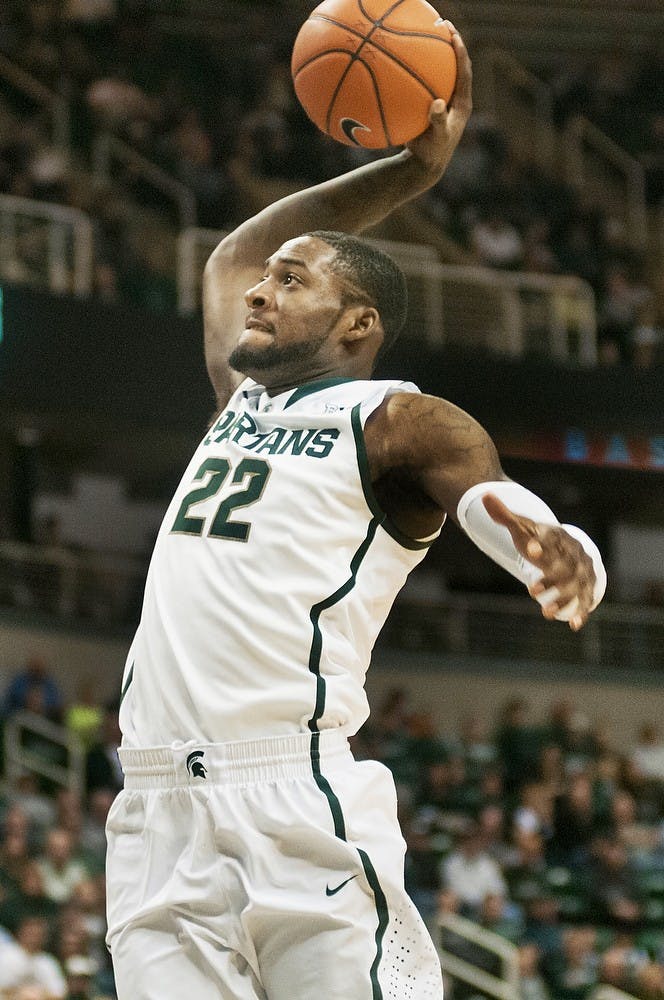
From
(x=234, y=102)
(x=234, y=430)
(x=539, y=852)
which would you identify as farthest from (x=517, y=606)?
(x=234, y=430)

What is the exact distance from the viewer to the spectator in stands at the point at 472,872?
1119 centimetres

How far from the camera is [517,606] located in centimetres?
1648

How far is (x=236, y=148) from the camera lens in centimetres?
1562

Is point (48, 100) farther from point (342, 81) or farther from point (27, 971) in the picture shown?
point (342, 81)

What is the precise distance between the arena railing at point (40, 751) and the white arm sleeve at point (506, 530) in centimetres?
899

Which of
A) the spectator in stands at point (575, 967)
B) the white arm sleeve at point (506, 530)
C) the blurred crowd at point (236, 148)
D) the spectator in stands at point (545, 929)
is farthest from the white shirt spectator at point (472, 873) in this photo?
the white arm sleeve at point (506, 530)

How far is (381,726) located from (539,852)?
2.10 meters

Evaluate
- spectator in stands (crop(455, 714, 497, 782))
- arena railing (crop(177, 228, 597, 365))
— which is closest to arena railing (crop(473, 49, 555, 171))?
arena railing (crop(177, 228, 597, 365))

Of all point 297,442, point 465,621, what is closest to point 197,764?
point 297,442

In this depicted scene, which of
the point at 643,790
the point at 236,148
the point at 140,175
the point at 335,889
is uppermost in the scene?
the point at 335,889

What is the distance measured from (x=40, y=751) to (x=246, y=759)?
9110 mm

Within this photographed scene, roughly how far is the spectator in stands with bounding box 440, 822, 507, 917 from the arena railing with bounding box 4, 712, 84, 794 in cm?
279

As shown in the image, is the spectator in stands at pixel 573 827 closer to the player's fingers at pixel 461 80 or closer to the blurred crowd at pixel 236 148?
the blurred crowd at pixel 236 148

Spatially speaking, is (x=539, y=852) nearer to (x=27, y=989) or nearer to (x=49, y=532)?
(x=27, y=989)
